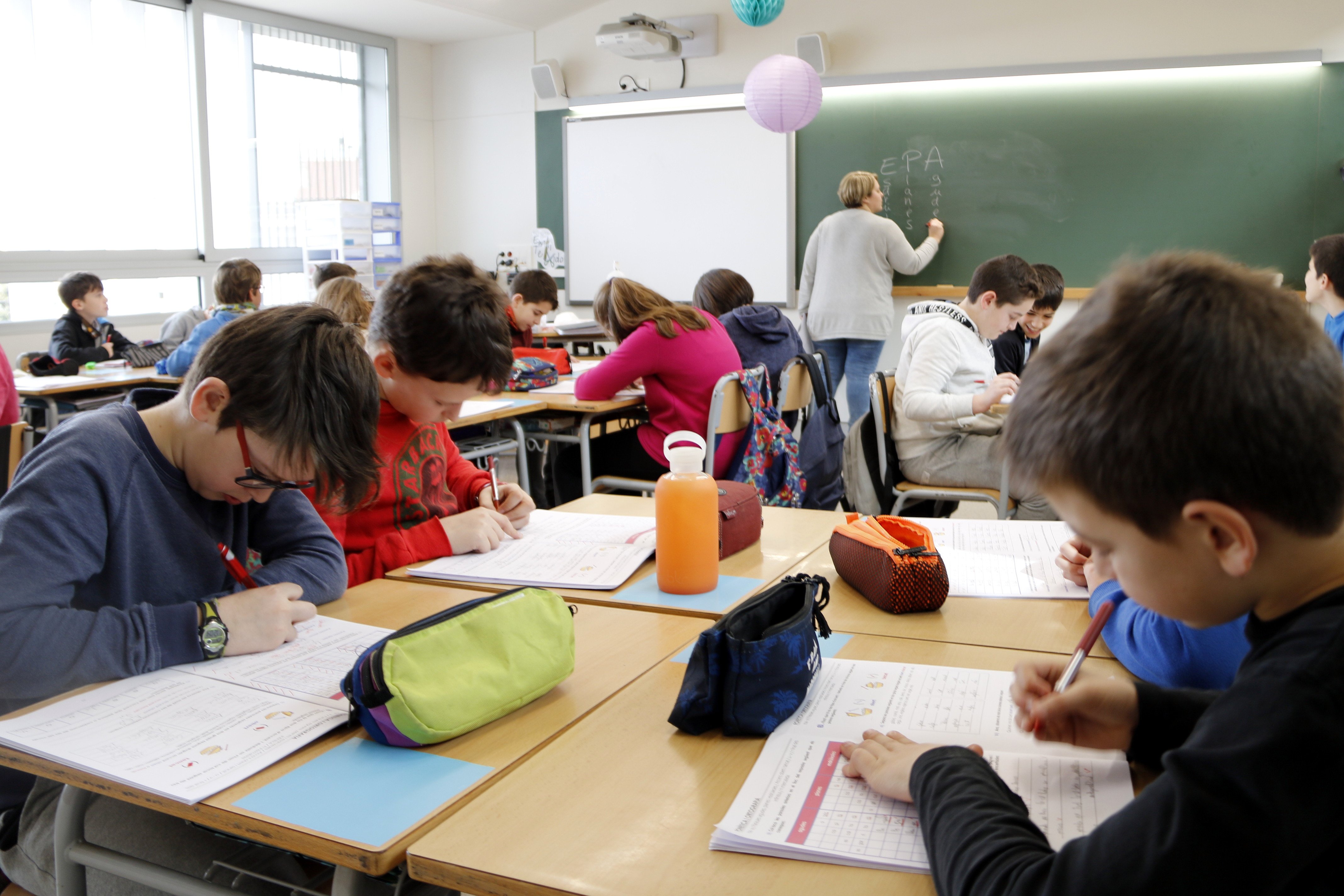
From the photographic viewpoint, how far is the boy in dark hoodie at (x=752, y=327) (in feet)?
12.5

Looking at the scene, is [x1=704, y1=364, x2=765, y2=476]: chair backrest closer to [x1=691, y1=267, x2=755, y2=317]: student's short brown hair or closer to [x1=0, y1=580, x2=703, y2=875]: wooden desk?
[x1=691, y1=267, x2=755, y2=317]: student's short brown hair

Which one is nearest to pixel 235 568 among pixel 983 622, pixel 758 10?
pixel 983 622

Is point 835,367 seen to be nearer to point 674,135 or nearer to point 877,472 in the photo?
point 674,135

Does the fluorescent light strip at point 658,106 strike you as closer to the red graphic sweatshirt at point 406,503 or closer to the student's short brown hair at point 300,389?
the red graphic sweatshirt at point 406,503

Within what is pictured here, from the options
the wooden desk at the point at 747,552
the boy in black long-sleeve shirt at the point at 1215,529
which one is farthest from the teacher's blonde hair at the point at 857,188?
the boy in black long-sleeve shirt at the point at 1215,529

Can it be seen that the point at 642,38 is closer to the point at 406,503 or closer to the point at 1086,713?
the point at 406,503

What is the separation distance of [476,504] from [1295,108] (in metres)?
5.29

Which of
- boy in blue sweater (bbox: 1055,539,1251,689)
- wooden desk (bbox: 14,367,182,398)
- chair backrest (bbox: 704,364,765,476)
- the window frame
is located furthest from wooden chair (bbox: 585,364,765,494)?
the window frame

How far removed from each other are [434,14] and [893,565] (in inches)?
260

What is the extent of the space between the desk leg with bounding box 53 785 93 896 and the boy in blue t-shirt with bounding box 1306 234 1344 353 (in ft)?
12.0

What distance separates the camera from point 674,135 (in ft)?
22.3

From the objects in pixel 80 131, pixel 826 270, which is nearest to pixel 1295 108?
pixel 826 270

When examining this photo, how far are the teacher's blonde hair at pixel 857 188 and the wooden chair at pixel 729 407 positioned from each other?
9.00 feet

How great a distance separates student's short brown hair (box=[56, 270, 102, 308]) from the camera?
5289 millimetres
